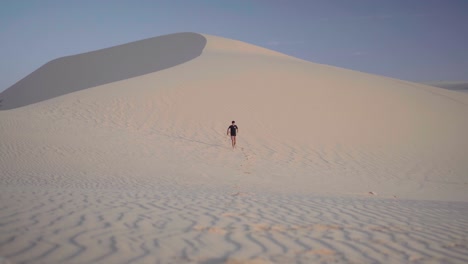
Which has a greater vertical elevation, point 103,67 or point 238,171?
point 103,67

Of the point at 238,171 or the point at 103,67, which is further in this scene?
the point at 103,67

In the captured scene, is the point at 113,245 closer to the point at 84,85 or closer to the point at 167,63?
the point at 167,63

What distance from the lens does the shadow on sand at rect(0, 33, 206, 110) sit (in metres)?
39.4

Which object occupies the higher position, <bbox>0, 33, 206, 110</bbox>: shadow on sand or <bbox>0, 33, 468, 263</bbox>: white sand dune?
<bbox>0, 33, 206, 110</bbox>: shadow on sand

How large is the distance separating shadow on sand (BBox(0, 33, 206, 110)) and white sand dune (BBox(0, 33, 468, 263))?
A: 9.74 metres

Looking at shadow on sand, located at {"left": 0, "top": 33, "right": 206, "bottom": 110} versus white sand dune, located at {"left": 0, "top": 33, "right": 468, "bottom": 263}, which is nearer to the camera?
white sand dune, located at {"left": 0, "top": 33, "right": 468, "bottom": 263}

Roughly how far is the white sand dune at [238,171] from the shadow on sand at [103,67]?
31.9ft

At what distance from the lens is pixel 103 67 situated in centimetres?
4284

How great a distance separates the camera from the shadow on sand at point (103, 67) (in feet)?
129

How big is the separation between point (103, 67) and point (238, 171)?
123 feet

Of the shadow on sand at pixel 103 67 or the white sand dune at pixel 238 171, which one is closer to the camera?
the white sand dune at pixel 238 171

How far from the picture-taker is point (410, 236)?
4.14 meters

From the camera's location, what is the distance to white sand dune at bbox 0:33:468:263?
372 cm

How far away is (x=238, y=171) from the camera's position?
11.0m
